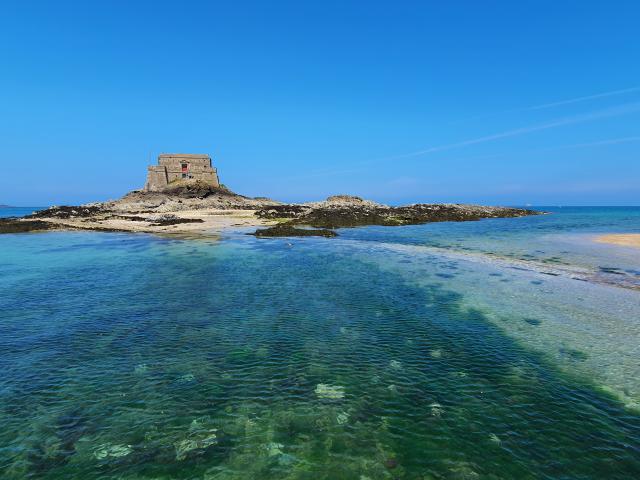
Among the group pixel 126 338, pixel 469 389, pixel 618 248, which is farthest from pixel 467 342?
pixel 618 248

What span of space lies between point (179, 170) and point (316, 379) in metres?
112

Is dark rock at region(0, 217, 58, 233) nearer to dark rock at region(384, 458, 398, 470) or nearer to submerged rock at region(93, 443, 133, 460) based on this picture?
submerged rock at region(93, 443, 133, 460)

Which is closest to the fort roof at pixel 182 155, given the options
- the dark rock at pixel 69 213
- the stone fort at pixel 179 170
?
the stone fort at pixel 179 170

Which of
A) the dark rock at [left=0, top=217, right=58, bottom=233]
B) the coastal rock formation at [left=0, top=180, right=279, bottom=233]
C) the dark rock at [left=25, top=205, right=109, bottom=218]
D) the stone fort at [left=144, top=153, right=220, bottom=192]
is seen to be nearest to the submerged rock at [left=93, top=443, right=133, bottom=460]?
the coastal rock formation at [left=0, top=180, right=279, bottom=233]

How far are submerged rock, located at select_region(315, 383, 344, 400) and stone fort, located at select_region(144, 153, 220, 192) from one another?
103155 millimetres

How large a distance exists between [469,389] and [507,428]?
151cm

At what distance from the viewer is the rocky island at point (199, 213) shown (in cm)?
4884

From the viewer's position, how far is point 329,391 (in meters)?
8.64

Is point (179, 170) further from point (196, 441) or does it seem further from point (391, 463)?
point (391, 463)

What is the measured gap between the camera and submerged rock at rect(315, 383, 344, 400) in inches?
331

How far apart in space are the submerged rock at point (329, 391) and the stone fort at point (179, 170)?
103155 millimetres

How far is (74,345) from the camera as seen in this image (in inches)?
432

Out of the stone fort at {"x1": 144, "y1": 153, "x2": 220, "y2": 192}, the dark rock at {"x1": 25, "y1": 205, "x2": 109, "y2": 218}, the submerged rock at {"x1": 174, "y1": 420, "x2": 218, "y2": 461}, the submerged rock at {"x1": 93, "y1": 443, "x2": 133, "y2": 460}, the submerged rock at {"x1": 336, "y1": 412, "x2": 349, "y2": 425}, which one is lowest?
the submerged rock at {"x1": 336, "y1": 412, "x2": 349, "y2": 425}

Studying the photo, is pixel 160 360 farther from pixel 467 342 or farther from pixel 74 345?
pixel 467 342
